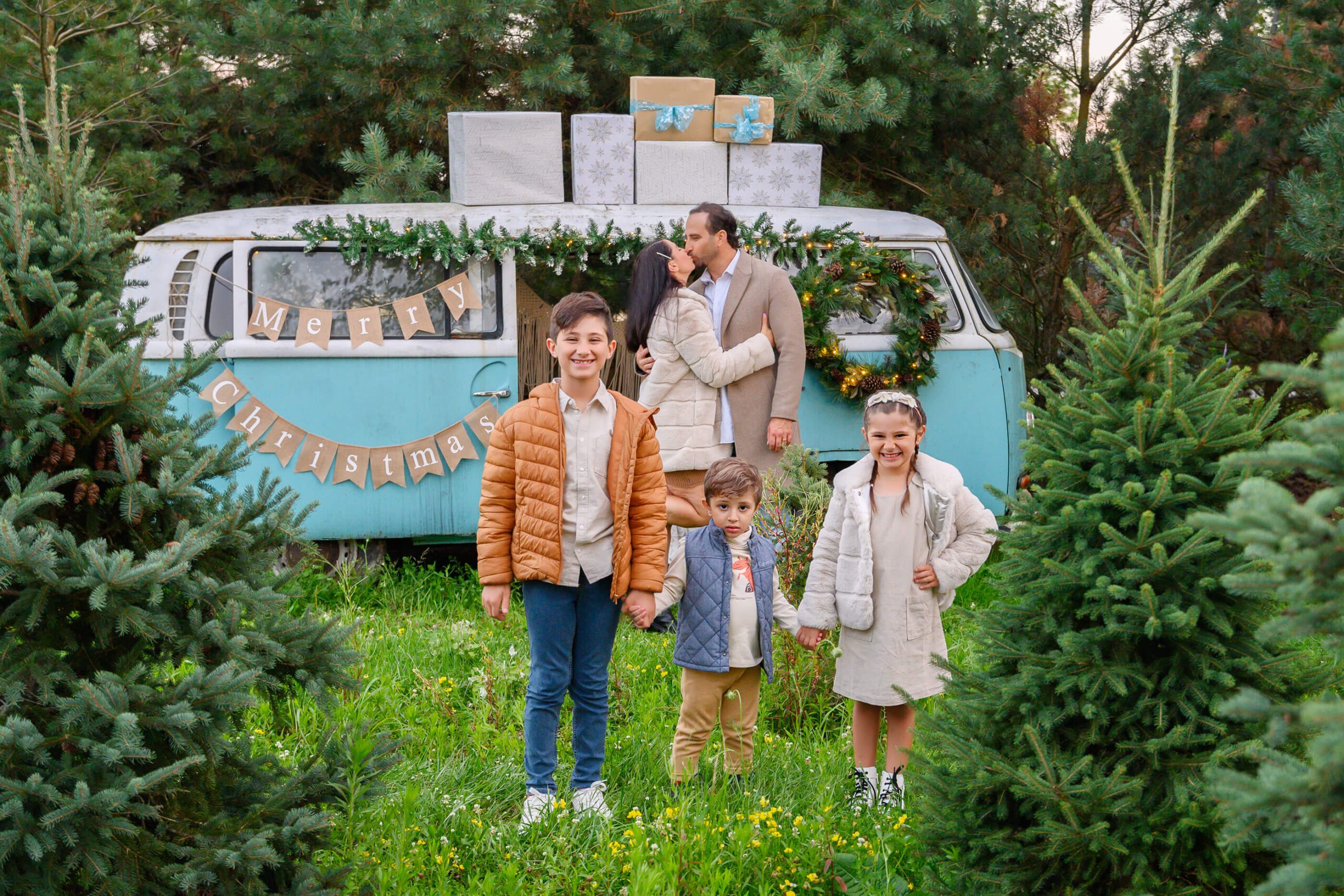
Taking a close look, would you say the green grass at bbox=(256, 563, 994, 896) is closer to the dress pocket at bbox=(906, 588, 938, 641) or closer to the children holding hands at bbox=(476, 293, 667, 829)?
the children holding hands at bbox=(476, 293, 667, 829)

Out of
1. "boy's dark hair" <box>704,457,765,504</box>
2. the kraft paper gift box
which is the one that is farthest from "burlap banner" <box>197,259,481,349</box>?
"boy's dark hair" <box>704,457,765,504</box>

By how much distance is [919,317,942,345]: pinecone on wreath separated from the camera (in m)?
6.56

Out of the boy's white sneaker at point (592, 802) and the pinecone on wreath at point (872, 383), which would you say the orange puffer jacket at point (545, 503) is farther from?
the pinecone on wreath at point (872, 383)

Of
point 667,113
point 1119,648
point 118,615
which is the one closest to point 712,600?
point 1119,648

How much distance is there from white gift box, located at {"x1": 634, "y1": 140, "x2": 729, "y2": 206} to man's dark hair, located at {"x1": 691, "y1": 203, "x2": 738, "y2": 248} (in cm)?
131

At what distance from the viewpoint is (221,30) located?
345 inches

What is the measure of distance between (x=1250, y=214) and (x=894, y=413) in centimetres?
597

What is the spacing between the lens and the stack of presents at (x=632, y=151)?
6.58 metres

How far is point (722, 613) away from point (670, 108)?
3.66 metres

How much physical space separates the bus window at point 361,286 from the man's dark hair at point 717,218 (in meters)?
1.59

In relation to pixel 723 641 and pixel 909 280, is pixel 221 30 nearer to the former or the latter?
pixel 909 280

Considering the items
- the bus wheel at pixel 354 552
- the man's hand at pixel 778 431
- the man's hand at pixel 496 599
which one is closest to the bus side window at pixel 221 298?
the bus wheel at pixel 354 552

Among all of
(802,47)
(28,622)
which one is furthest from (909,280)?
(28,622)

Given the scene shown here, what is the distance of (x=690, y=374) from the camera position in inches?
211
